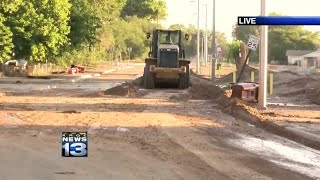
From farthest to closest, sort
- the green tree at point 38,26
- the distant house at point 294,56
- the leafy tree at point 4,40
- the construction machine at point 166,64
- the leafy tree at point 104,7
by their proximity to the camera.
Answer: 1. the distant house at point 294,56
2. the leafy tree at point 104,7
3. the green tree at point 38,26
4. the leafy tree at point 4,40
5. the construction machine at point 166,64

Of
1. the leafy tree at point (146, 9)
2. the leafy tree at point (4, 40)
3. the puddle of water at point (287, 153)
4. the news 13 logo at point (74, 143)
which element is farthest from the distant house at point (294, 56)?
the news 13 logo at point (74, 143)

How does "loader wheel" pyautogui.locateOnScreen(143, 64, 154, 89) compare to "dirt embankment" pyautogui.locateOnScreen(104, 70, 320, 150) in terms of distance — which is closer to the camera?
"dirt embankment" pyautogui.locateOnScreen(104, 70, 320, 150)

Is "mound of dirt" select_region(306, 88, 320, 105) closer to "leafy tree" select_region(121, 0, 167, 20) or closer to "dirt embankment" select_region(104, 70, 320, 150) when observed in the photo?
"dirt embankment" select_region(104, 70, 320, 150)

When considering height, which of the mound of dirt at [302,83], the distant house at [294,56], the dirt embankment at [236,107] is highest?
the distant house at [294,56]

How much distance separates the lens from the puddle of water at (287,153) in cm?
1116

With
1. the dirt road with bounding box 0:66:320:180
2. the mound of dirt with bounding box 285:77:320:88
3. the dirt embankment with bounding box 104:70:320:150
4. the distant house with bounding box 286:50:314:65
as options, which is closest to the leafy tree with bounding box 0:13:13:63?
the dirt embankment with bounding box 104:70:320:150

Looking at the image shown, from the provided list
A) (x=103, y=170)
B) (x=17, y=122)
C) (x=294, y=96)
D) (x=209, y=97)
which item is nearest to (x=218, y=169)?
(x=103, y=170)

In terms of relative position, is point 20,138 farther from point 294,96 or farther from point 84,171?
point 294,96

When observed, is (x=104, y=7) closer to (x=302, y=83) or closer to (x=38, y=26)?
(x=38, y=26)

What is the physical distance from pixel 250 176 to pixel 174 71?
2475 cm

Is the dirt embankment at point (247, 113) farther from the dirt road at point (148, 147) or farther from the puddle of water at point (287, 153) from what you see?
the puddle of water at point (287, 153)

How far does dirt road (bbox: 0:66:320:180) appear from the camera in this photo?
10039 millimetres

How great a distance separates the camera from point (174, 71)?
34531 mm

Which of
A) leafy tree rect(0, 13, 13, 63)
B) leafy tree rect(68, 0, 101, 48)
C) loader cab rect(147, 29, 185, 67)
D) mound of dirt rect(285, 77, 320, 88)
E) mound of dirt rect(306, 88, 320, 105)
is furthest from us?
leafy tree rect(68, 0, 101, 48)
